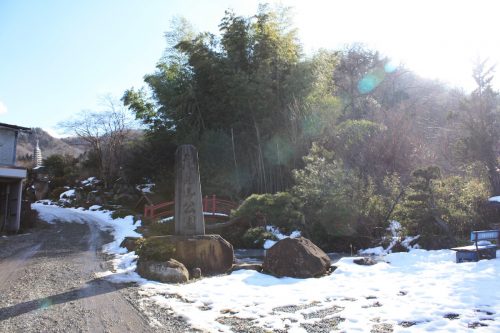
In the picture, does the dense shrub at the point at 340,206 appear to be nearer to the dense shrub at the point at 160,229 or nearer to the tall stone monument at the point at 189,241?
the dense shrub at the point at 160,229

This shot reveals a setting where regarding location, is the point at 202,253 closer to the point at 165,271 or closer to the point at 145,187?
the point at 165,271

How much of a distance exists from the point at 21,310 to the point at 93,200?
19.3 m

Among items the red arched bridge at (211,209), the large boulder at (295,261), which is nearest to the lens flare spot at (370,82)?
the red arched bridge at (211,209)

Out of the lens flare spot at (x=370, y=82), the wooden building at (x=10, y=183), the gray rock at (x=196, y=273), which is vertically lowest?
the gray rock at (x=196, y=273)

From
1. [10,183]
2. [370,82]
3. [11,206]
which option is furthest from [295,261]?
[370,82]

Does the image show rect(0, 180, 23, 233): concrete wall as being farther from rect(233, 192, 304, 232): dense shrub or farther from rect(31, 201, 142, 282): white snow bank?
rect(233, 192, 304, 232): dense shrub

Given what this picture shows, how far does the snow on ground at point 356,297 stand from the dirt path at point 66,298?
1.09ft

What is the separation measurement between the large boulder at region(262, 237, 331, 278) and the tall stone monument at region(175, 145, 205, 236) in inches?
57.8

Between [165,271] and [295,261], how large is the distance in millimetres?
1982

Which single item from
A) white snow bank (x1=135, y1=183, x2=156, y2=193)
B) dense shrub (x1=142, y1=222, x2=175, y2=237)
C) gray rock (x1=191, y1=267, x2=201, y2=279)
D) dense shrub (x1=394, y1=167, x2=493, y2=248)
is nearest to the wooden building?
dense shrub (x1=142, y1=222, x2=175, y2=237)

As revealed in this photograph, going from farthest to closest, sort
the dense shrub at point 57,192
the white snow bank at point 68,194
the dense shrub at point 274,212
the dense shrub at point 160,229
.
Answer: the dense shrub at point 57,192 < the white snow bank at point 68,194 < the dense shrub at point 160,229 < the dense shrub at point 274,212

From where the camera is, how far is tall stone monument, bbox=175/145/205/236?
683 centimetres

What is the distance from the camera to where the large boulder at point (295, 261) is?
5.98 metres

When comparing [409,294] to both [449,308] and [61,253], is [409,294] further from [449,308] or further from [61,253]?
[61,253]
